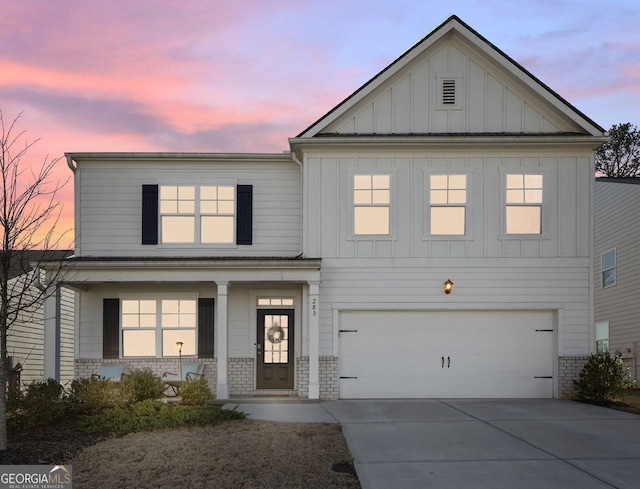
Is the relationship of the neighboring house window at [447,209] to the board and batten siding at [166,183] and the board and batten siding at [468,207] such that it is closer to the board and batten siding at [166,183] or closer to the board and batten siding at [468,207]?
the board and batten siding at [468,207]

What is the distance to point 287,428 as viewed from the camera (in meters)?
11.6

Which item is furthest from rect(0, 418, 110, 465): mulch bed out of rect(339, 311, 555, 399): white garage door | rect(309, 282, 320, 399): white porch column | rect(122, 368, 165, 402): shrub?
rect(339, 311, 555, 399): white garage door

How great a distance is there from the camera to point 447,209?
16.9 metres

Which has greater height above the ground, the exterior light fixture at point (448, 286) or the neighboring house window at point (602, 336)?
the exterior light fixture at point (448, 286)

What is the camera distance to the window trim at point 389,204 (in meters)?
16.8

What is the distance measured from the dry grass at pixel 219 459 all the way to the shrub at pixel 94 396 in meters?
2.41

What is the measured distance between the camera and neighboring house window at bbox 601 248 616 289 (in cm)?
2438

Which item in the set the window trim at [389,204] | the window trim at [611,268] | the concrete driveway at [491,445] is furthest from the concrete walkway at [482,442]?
the window trim at [611,268]

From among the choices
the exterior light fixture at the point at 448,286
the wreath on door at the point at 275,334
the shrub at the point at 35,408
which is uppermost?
the exterior light fixture at the point at 448,286

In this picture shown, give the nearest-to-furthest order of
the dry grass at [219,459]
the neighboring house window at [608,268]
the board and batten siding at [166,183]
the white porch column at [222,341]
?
1. the dry grass at [219,459]
2. the white porch column at [222,341]
3. the board and batten siding at [166,183]
4. the neighboring house window at [608,268]

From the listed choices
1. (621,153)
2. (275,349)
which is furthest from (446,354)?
(621,153)

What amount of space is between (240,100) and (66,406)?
10.6 meters

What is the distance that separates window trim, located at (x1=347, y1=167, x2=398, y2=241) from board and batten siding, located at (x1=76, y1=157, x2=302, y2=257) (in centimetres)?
156

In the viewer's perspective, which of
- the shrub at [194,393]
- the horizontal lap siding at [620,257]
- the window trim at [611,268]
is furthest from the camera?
the window trim at [611,268]
